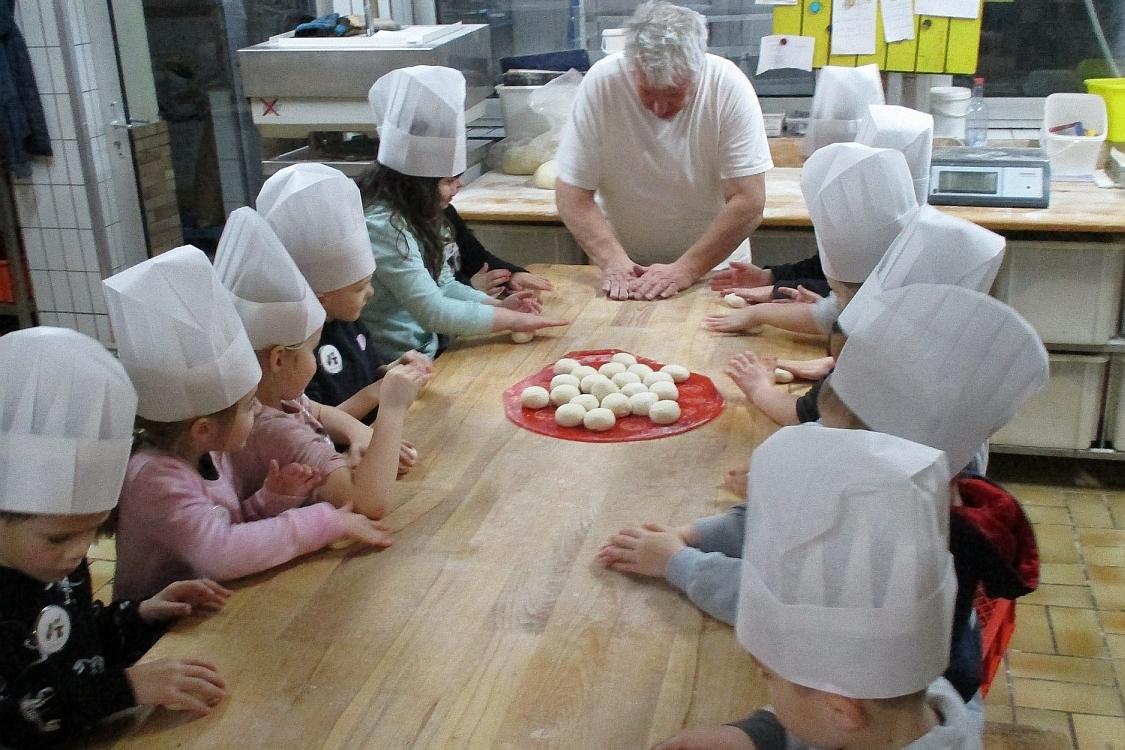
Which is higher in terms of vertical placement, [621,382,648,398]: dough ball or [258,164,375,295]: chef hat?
[258,164,375,295]: chef hat

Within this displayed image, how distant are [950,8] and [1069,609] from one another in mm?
1969

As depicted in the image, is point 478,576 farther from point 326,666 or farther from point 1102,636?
point 1102,636

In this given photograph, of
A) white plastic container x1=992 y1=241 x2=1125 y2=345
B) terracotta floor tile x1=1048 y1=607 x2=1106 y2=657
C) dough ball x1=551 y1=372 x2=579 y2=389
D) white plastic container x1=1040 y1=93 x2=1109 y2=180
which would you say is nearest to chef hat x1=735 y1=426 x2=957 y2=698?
dough ball x1=551 y1=372 x2=579 y2=389

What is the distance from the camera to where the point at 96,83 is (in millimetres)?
3824

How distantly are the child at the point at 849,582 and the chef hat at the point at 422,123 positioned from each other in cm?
140

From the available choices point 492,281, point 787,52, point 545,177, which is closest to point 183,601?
point 492,281

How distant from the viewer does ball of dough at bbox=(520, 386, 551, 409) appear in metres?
1.96

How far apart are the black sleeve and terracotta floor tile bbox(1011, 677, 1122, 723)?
1.38 meters

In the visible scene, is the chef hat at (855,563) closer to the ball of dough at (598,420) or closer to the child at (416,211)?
the ball of dough at (598,420)

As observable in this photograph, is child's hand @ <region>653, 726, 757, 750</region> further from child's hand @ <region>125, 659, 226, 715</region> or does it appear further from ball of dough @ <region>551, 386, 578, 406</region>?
ball of dough @ <region>551, 386, 578, 406</region>

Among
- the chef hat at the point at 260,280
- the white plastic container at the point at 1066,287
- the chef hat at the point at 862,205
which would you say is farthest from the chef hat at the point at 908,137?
the chef hat at the point at 260,280

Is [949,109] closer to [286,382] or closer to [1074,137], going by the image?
[1074,137]

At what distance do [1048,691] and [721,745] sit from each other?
158 centimetres

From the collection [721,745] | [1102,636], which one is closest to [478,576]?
[721,745]
